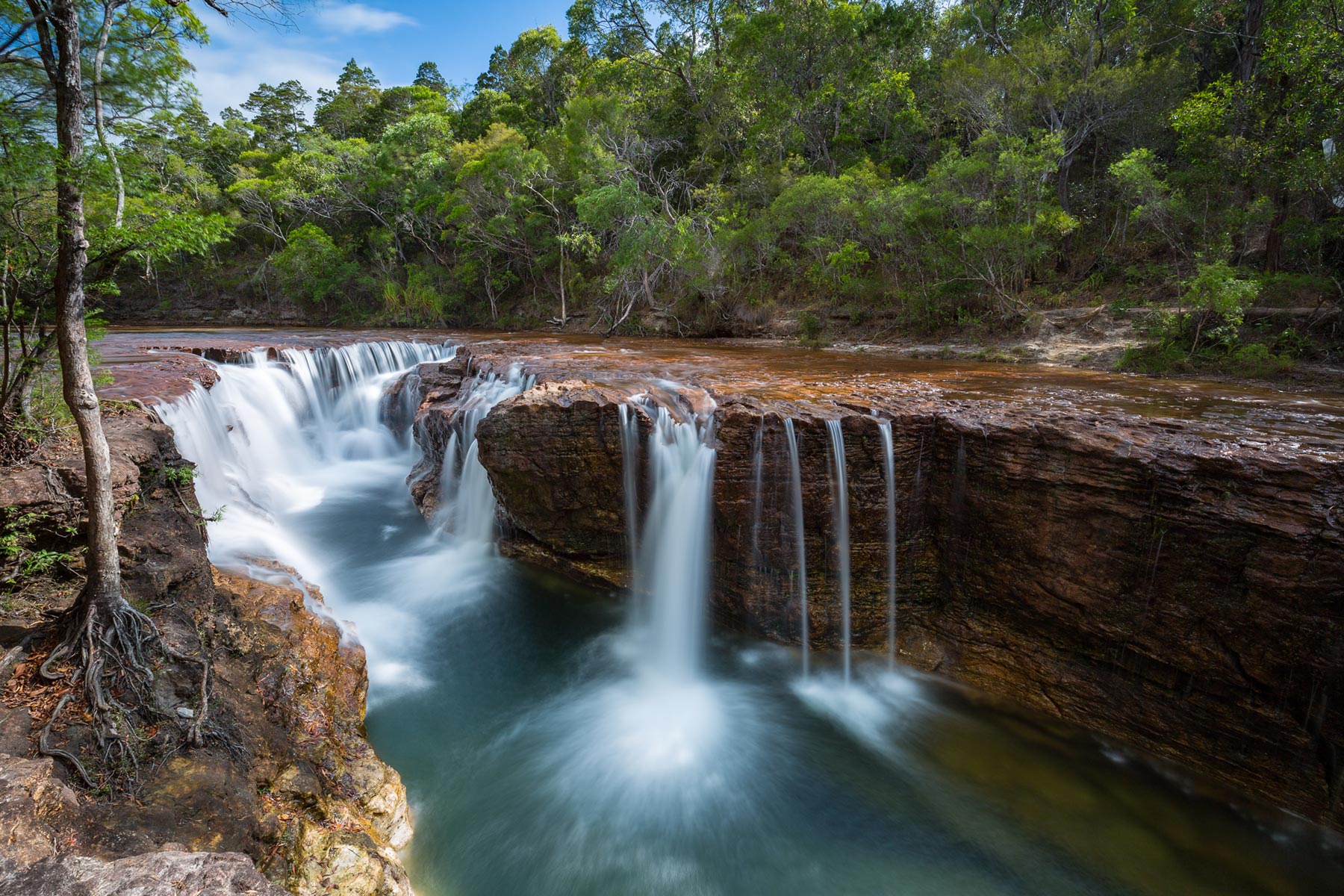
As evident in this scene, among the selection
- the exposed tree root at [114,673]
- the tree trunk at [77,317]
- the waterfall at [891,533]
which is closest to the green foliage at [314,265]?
the tree trunk at [77,317]

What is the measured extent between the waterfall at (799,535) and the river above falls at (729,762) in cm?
50

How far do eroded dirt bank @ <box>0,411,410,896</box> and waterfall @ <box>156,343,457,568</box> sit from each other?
199 centimetres

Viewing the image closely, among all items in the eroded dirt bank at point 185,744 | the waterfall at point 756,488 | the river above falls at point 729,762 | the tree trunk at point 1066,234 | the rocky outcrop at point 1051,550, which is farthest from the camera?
the tree trunk at point 1066,234

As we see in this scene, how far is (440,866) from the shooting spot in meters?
4.59

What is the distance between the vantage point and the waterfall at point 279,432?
8805mm

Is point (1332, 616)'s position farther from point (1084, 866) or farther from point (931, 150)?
point (931, 150)

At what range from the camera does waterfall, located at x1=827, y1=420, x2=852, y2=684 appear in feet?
22.1

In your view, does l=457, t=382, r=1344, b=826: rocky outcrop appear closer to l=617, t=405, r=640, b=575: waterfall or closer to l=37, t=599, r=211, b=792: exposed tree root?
l=617, t=405, r=640, b=575: waterfall

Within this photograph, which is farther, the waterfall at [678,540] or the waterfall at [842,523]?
the waterfall at [678,540]

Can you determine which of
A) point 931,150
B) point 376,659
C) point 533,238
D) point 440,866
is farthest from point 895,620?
point 533,238

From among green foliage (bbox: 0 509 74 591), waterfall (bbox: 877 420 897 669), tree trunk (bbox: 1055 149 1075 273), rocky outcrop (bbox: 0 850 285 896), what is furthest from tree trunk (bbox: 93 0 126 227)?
tree trunk (bbox: 1055 149 1075 273)

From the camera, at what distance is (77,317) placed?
11.6ft

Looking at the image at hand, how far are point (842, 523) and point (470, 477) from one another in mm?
6272

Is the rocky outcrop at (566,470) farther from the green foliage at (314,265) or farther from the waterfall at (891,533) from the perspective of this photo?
the green foliage at (314,265)
